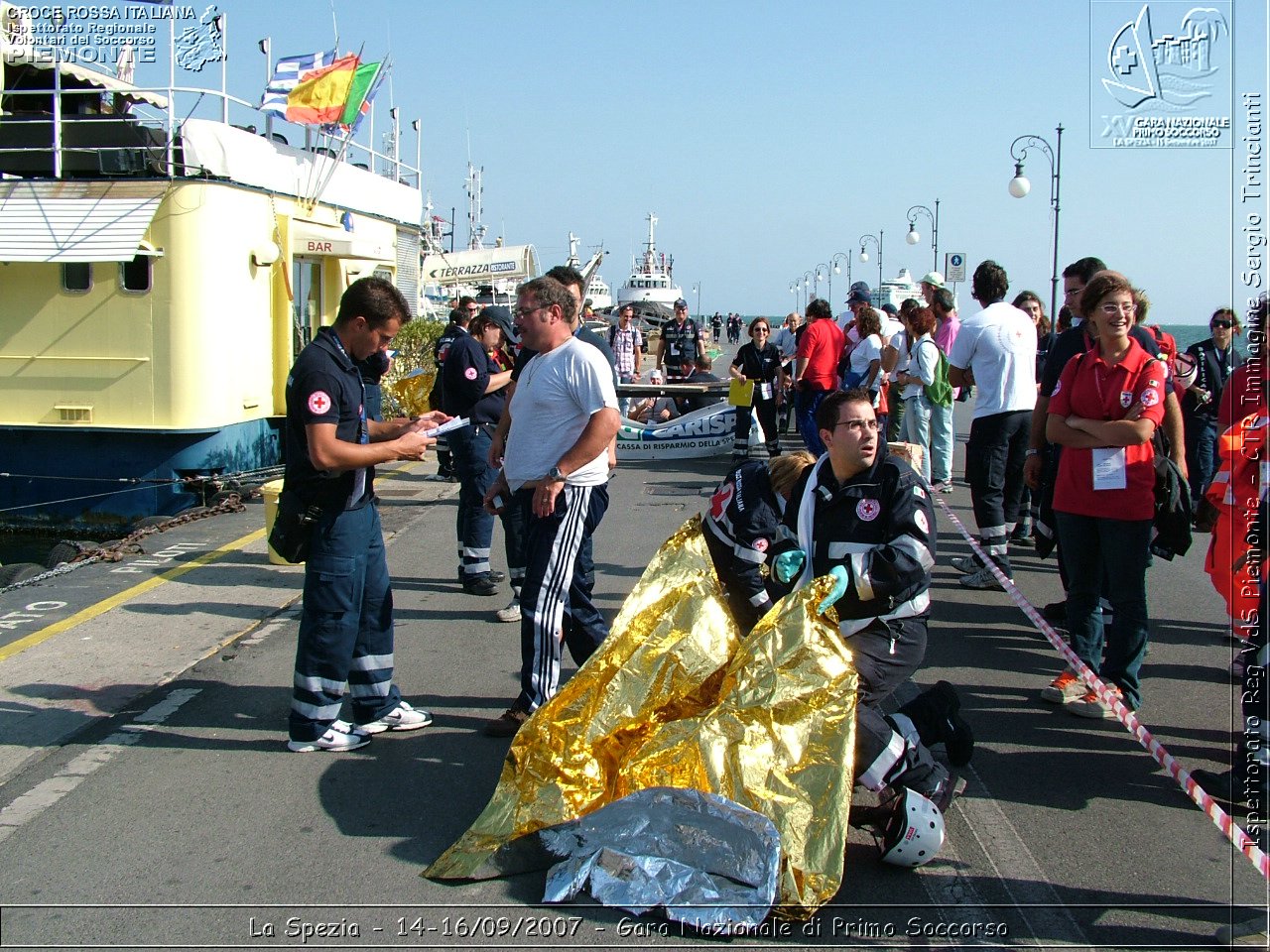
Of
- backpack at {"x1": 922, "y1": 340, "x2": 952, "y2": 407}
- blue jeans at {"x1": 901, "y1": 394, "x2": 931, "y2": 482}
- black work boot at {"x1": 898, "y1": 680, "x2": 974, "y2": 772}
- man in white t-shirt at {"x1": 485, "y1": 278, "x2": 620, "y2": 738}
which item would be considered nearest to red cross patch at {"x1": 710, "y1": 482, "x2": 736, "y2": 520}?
man in white t-shirt at {"x1": 485, "y1": 278, "x2": 620, "y2": 738}

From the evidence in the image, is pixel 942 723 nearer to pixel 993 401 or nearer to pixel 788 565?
pixel 788 565

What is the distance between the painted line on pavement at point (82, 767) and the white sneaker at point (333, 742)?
755 millimetres

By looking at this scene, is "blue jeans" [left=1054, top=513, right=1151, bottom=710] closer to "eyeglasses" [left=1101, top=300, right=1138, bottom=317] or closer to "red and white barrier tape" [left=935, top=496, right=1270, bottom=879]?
"red and white barrier tape" [left=935, top=496, right=1270, bottom=879]

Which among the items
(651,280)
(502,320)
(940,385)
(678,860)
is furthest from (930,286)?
(651,280)

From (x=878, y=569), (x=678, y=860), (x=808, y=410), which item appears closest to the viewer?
(x=678, y=860)

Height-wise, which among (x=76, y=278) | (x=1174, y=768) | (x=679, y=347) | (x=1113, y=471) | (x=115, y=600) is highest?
(x=76, y=278)

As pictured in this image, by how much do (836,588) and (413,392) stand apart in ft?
30.2

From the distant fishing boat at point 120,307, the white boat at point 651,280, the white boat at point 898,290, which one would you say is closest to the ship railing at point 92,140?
the distant fishing boat at point 120,307

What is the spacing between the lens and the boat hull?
39.8ft

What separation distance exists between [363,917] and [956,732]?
240 centimetres

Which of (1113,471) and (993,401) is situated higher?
(993,401)

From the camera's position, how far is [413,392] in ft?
40.5

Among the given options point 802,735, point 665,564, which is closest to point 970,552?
point 665,564

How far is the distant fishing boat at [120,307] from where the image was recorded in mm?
11828
